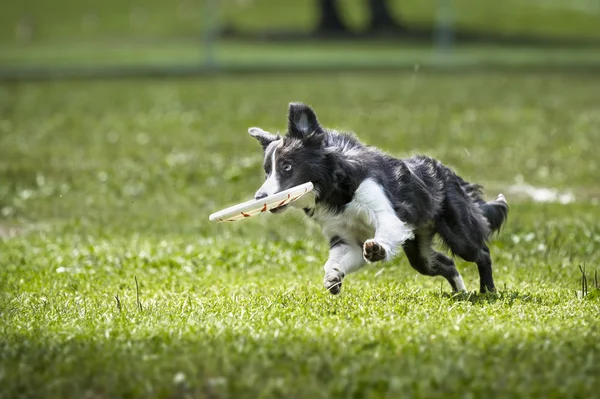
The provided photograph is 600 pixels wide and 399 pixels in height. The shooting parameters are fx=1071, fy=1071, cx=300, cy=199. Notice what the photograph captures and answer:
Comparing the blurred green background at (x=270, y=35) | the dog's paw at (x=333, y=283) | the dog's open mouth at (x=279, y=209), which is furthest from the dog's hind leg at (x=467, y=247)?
the blurred green background at (x=270, y=35)

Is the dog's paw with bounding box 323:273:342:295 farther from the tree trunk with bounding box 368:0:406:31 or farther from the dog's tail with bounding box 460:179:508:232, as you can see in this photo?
the tree trunk with bounding box 368:0:406:31

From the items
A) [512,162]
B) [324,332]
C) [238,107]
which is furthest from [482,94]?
[324,332]

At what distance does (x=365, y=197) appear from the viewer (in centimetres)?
727

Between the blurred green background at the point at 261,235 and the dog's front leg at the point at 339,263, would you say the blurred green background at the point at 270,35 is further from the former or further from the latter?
the dog's front leg at the point at 339,263

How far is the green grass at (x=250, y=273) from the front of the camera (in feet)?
17.5

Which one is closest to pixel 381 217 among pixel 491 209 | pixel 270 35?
pixel 491 209

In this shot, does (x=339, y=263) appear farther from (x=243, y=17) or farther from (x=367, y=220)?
(x=243, y=17)

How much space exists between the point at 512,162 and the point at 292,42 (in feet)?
81.7

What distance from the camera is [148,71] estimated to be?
97.6 ft

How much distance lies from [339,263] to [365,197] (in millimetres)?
495

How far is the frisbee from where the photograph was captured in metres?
6.79

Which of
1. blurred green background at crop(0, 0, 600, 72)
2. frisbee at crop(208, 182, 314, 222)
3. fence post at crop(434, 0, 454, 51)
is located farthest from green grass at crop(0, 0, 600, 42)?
frisbee at crop(208, 182, 314, 222)

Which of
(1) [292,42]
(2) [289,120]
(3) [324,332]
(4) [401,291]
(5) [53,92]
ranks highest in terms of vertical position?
(2) [289,120]

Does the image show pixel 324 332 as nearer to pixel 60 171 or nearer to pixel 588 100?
pixel 60 171
